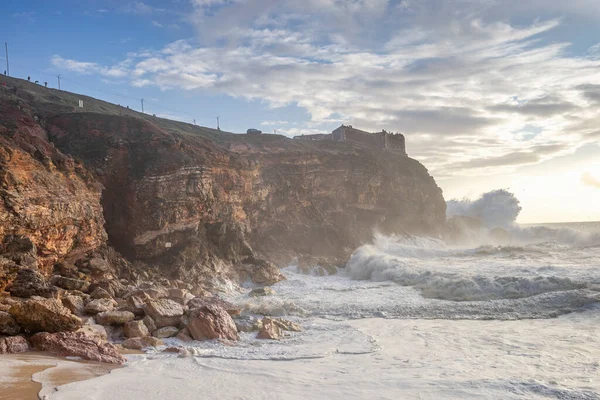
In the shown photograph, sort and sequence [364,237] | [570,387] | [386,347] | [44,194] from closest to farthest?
1. [570,387]
2. [386,347]
3. [44,194]
4. [364,237]

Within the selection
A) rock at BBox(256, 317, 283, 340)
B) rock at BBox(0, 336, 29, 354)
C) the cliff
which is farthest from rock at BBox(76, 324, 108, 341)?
the cliff

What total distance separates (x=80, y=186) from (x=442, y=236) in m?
40.6

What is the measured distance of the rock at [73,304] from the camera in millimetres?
10602

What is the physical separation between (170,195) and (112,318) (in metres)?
11.0

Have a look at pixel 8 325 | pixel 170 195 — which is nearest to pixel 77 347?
pixel 8 325

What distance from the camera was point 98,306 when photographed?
10945 mm

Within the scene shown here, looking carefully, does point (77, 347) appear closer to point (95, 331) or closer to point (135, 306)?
point (95, 331)

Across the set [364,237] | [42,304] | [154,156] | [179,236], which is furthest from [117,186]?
[364,237]

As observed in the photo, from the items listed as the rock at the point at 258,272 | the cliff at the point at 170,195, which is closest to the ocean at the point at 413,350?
the rock at the point at 258,272

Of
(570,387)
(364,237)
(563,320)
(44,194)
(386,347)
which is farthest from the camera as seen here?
(364,237)

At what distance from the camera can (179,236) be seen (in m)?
21.2

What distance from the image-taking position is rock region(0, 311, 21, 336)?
27.7 feet

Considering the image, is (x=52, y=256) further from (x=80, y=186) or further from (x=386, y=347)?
(x=386, y=347)

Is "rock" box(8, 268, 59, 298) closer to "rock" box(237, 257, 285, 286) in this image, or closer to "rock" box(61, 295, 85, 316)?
"rock" box(61, 295, 85, 316)
